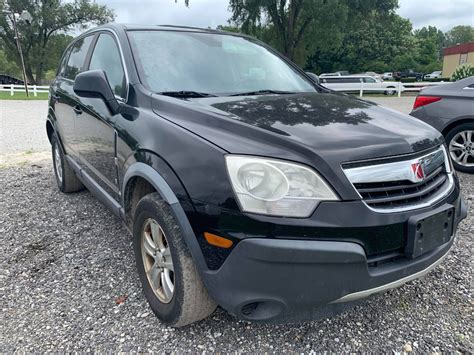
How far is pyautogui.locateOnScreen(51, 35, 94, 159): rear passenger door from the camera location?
3777 millimetres

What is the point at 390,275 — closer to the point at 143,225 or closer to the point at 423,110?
the point at 143,225

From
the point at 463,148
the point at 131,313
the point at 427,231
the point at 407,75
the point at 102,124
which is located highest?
the point at 407,75

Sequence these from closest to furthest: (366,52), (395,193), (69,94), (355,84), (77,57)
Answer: (395,193)
(69,94)
(77,57)
(355,84)
(366,52)

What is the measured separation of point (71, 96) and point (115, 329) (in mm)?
2387

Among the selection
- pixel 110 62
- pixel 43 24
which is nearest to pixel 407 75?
pixel 43 24

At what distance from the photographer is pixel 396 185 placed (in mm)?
1909

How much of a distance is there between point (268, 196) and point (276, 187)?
2.2 inches

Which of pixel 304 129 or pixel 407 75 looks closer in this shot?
pixel 304 129

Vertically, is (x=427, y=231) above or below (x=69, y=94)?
below

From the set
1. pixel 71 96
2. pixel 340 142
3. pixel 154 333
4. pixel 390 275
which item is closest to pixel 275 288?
pixel 390 275

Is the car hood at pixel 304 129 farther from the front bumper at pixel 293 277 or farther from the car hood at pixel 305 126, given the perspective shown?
the front bumper at pixel 293 277

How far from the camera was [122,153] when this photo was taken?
2.58m

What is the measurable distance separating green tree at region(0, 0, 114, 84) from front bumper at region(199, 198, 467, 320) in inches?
1730

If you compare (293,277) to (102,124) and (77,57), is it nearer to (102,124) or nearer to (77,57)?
(102,124)
